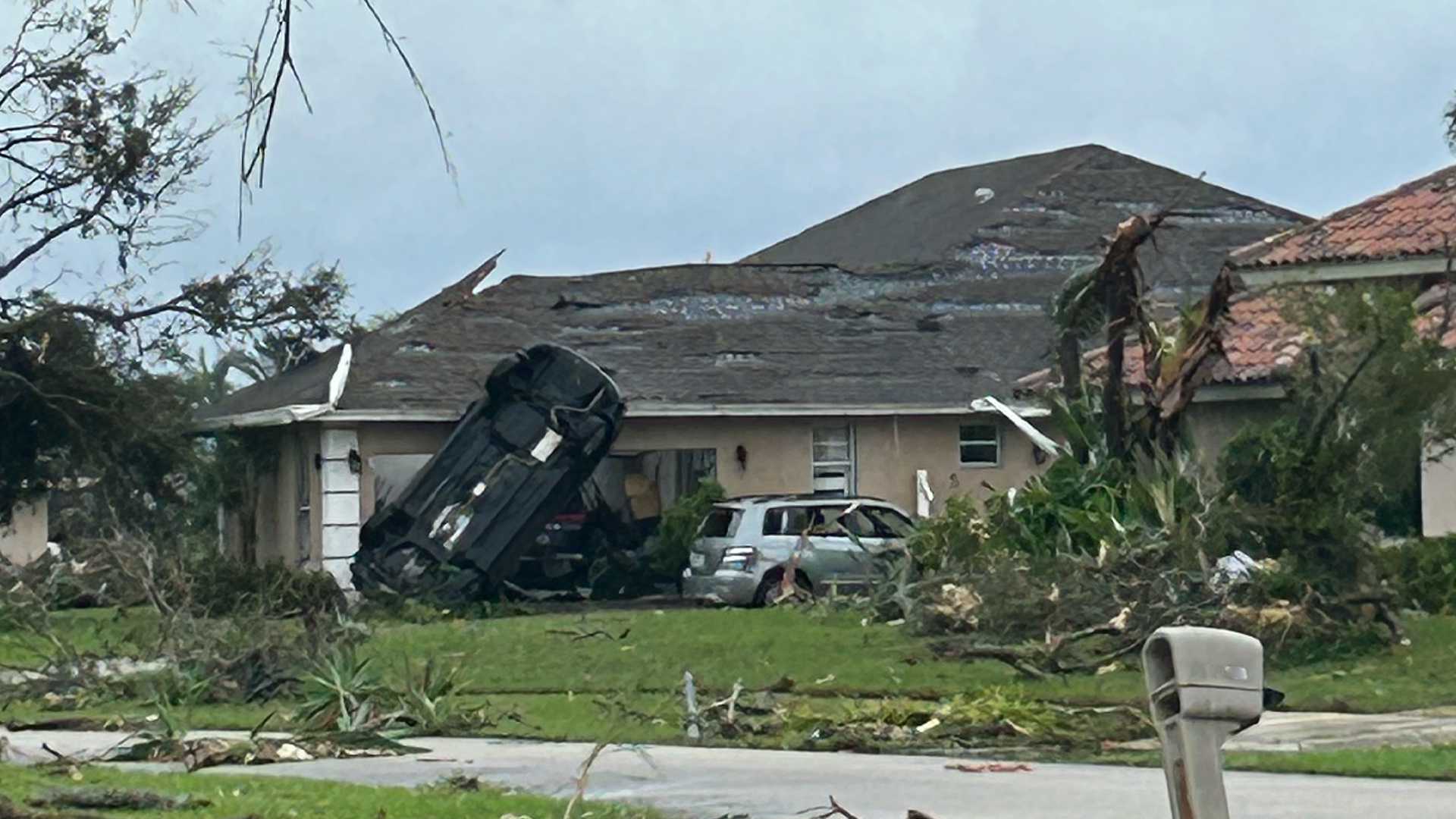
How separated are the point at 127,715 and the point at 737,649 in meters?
5.99

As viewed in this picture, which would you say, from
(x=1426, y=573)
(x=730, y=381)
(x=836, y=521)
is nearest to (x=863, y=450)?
(x=730, y=381)

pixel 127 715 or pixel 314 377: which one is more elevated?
pixel 314 377

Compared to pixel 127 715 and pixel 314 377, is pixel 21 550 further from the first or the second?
pixel 127 715

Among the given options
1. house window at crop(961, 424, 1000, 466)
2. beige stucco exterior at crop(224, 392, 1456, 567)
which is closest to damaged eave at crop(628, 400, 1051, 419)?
beige stucco exterior at crop(224, 392, 1456, 567)

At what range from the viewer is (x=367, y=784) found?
514 inches

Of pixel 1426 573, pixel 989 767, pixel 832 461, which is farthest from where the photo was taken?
pixel 832 461

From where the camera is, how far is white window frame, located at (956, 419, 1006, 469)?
34750mm

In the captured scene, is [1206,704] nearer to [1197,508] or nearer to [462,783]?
[462,783]

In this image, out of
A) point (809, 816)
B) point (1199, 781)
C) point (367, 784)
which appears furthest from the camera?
point (367, 784)

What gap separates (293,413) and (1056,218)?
54.0ft

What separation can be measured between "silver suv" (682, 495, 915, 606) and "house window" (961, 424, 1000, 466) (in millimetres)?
5971

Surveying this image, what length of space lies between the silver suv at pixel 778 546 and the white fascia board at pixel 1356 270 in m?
5.75

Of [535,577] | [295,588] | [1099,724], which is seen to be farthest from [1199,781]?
[535,577]

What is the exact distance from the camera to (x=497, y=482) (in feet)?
96.2
